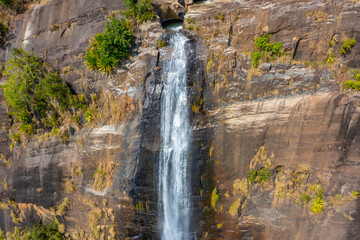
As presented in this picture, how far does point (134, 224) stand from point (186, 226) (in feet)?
10.6

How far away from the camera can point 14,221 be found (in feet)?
58.2

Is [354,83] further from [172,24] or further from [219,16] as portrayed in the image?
[172,24]

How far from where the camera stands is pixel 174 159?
41.2ft

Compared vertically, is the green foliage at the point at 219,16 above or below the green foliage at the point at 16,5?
below

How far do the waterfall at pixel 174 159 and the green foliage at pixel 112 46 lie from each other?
3478mm

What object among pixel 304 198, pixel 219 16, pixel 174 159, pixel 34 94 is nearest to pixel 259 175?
pixel 304 198

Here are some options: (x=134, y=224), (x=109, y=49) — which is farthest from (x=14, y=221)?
(x=109, y=49)

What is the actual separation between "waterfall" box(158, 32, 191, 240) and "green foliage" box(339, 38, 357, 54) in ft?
26.9

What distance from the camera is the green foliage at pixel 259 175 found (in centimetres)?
1175

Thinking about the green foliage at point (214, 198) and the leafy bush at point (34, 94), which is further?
the leafy bush at point (34, 94)

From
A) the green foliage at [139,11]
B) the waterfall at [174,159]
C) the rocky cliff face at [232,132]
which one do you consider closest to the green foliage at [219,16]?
the rocky cliff face at [232,132]

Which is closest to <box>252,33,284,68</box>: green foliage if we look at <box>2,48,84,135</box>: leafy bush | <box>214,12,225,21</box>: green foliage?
<box>214,12,225,21</box>: green foliage

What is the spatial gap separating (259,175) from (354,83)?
254 inches

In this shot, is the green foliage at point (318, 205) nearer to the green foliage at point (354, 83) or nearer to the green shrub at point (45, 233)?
the green foliage at point (354, 83)
